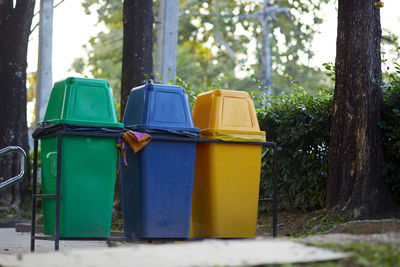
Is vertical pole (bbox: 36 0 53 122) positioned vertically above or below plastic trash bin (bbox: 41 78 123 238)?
above

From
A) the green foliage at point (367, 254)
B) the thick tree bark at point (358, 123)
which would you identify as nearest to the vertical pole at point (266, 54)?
the thick tree bark at point (358, 123)

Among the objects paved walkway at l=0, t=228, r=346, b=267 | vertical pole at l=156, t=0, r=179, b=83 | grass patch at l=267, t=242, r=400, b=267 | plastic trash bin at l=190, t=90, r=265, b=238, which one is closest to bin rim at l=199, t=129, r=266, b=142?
plastic trash bin at l=190, t=90, r=265, b=238

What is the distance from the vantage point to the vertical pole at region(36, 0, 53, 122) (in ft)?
50.3

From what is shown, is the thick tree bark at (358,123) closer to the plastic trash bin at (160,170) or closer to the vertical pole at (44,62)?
the plastic trash bin at (160,170)

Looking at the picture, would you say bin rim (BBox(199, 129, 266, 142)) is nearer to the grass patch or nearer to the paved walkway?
the paved walkway

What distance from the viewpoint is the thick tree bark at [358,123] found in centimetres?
715

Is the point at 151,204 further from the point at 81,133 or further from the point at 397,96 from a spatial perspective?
the point at 397,96

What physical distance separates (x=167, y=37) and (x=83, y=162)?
23.4ft

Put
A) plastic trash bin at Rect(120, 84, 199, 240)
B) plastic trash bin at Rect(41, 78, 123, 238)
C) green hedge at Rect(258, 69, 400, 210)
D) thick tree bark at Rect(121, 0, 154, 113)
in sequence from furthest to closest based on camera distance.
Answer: thick tree bark at Rect(121, 0, 154, 113)
green hedge at Rect(258, 69, 400, 210)
plastic trash bin at Rect(120, 84, 199, 240)
plastic trash bin at Rect(41, 78, 123, 238)

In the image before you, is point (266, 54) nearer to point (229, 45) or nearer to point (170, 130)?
point (229, 45)

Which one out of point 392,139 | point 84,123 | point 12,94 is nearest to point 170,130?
point 84,123

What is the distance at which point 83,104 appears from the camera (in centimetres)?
580

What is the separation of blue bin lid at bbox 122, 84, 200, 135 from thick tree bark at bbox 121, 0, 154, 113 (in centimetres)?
378

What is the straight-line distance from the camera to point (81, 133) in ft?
18.4
